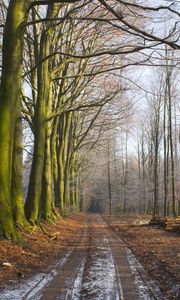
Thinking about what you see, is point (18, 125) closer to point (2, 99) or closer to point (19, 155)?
point (19, 155)

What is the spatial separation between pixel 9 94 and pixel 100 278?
560cm

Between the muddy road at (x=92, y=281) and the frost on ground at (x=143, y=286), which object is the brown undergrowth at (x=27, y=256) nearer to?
the muddy road at (x=92, y=281)

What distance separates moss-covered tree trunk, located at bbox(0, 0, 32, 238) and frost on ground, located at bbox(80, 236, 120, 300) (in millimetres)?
2359

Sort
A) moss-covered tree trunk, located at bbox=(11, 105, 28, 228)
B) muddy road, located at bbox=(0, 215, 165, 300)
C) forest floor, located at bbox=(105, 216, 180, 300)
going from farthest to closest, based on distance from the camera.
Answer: moss-covered tree trunk, located at bbox=(11, 105, 28, 228)
forest floor, located at bbox=(105, 216, 180, 300)
muddy road, located at bbox=(0, 215, 165, 300)

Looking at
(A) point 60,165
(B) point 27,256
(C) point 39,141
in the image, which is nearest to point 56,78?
(C) point 39,141

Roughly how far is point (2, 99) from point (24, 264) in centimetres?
438

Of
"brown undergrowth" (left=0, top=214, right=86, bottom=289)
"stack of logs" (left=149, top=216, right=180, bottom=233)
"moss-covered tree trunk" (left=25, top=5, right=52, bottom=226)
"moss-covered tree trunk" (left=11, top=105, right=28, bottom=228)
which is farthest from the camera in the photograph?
"stack of logs" (left=149, top=216, right=180, bottom=233)

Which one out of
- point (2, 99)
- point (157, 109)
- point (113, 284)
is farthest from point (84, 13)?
point (157, 109)

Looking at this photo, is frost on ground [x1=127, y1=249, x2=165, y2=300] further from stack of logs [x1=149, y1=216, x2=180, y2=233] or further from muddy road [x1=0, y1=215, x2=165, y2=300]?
stack of logs [x1=149, y1=216, x2=180, y2=233]

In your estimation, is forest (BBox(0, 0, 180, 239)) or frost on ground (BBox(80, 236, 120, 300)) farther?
forest (BBox(0, 0, 180, 239))

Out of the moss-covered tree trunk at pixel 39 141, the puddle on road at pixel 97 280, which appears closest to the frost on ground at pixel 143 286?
the puddle on road at pixel 97 280

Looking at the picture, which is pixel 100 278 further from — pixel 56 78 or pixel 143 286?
pixel 56 78

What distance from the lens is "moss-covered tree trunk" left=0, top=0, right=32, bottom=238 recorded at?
35.5 ft

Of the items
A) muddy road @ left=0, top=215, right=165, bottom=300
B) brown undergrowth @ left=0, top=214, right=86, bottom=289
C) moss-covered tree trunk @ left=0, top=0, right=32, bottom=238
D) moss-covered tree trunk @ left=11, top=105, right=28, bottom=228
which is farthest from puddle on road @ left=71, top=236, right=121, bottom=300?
moss-covered tree trunk @ left=11, top=105, right=28, bottom=228
